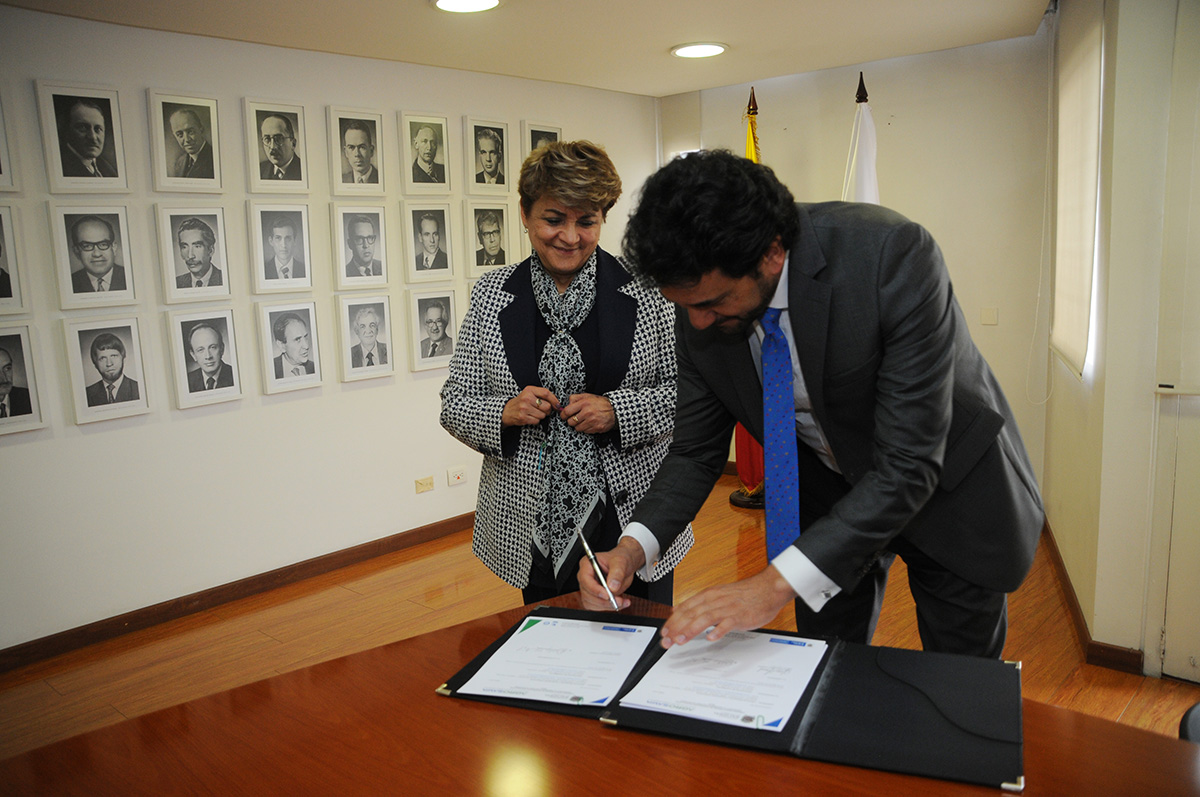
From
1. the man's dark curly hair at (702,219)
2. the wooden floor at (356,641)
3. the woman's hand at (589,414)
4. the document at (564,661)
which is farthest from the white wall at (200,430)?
the man's dark curly hair at (702,219)

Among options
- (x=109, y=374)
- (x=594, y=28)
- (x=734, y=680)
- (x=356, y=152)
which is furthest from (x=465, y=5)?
(x=734, y=680)

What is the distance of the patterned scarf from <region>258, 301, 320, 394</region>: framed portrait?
8.20 ft

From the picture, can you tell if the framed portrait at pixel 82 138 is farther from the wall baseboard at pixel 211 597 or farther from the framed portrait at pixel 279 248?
the wall baseboard at pixel 211 597

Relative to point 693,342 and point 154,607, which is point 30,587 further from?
point 693,342

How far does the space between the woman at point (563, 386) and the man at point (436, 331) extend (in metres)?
2.71

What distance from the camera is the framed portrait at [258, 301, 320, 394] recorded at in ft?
13.3

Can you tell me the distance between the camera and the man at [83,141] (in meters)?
3.35

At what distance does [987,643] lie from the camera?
5.34ft

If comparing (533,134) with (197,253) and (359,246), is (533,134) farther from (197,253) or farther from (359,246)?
(197,253)

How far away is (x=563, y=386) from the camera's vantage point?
1.99 m

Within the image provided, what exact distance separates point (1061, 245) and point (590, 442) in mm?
3055

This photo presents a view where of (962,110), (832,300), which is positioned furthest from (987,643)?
(962,110)

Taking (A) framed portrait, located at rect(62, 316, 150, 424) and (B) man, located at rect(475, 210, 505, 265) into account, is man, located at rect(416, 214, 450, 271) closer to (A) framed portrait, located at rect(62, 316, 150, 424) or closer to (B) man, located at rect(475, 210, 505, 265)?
(B) man, located at rect(475, 210, 505, 265)

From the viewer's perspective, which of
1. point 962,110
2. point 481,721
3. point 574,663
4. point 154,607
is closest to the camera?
point 481,721
